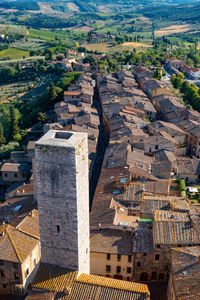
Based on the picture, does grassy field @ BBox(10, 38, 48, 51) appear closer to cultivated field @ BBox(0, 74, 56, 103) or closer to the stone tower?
cultivated field @ BBox(0, 74, 56, 103)

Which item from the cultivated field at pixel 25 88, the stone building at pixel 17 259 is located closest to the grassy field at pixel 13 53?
the cultivated field at pixel 25 88

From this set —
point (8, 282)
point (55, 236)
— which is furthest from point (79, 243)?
point (8, 282)

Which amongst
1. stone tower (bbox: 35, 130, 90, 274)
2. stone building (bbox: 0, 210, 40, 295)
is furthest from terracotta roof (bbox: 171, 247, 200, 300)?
stone building (bbox: 0, 210, 40, 295)

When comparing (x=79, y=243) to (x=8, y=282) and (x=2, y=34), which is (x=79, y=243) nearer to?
(x=8, y=282)

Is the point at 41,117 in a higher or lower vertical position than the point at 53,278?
lower

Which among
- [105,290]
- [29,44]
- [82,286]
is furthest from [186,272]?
[29,44]

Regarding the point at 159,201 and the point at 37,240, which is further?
the point at 159,201

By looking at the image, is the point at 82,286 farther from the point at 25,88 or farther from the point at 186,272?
the point at 25,88
